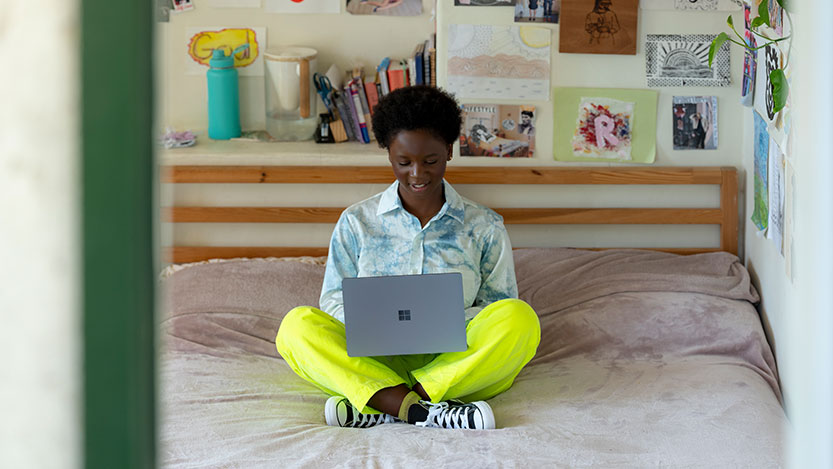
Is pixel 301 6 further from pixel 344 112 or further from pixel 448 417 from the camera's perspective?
pixel 448 417

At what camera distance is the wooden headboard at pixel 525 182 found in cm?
262

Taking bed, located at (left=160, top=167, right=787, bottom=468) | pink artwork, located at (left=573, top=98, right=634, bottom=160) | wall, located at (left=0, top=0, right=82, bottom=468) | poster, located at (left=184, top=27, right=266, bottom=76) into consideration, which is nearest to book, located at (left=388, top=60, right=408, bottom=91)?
bed, located at (left=160, top=167, right=787, bottom=468)

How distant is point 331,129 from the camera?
2.93 metres

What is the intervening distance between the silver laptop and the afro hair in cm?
39

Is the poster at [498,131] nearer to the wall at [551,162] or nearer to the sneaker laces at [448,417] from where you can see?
the wall at [551,162]

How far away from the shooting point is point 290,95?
2947mm

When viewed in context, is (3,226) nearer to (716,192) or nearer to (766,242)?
(766,242)

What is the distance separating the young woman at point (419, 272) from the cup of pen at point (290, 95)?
0.82 meters

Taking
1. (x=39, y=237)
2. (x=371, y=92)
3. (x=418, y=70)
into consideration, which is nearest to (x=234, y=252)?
(x=371, y=92)

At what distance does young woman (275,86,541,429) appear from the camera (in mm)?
1926

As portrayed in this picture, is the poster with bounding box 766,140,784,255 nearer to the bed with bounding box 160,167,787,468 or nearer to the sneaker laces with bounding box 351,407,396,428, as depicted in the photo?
the bed with bounding box 160,167,787,468

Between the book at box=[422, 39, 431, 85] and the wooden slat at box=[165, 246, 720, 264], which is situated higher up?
the book at box=[422, 39, 431, 85]

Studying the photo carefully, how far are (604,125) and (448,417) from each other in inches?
43.6

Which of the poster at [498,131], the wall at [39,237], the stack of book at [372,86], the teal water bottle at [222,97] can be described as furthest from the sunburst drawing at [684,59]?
the wall at [39,237]
